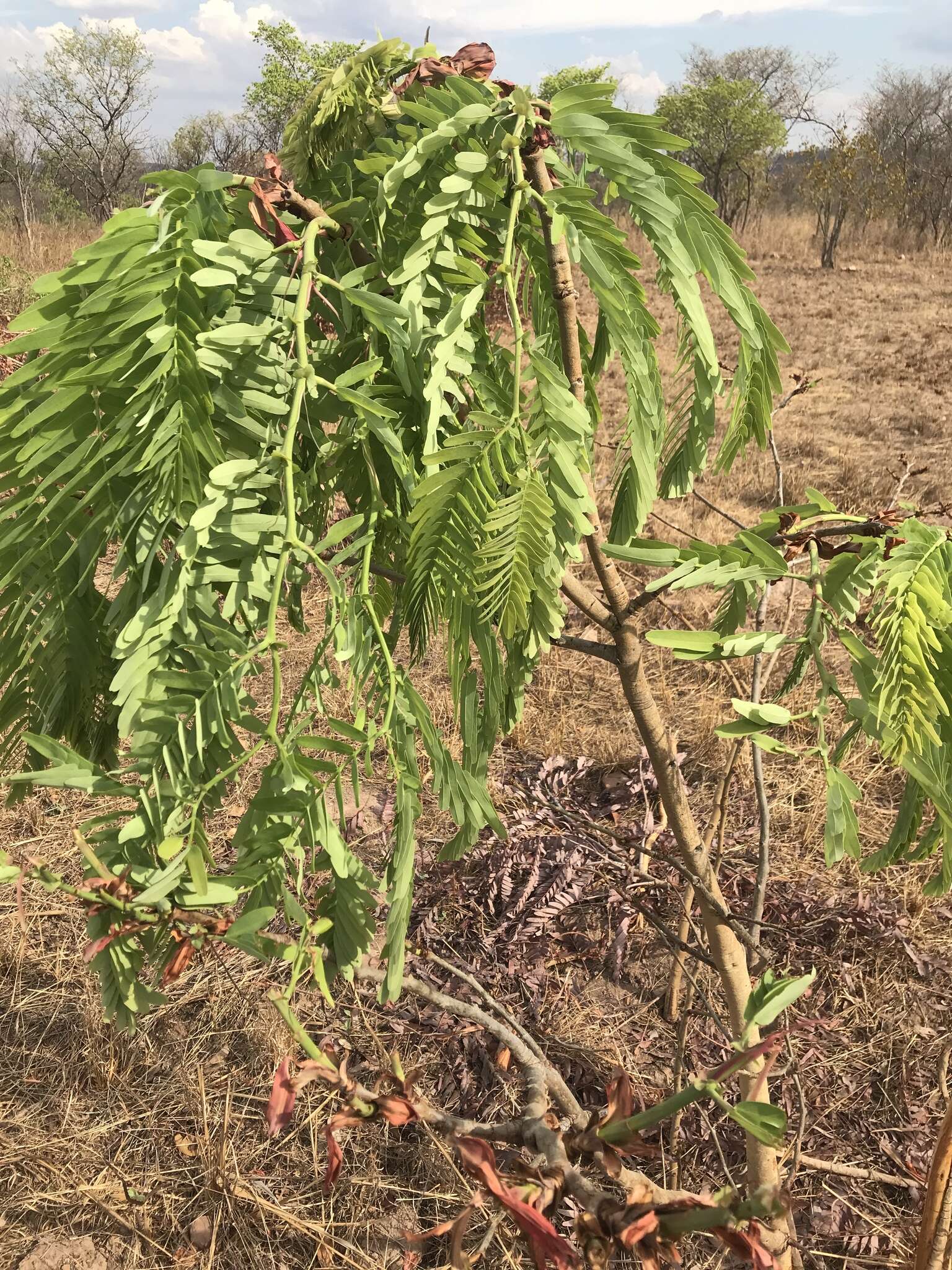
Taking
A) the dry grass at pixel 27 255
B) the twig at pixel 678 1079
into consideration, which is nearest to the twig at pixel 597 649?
the twig at pixel 678 1079

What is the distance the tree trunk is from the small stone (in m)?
1.06

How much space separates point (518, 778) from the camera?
9.34 ft

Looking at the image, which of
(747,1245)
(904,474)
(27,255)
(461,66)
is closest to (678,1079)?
(747,1245)

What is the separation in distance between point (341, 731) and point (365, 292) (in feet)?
0.96

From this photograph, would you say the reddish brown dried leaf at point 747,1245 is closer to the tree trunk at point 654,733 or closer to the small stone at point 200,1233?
the tree trunk at point 654,733

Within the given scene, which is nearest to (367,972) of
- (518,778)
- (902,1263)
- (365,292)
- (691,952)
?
(365,292)

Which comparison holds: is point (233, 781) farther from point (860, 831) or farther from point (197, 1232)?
point (860, 831)

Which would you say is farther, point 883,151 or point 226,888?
point 883,151

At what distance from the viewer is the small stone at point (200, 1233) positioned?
66.3 inches

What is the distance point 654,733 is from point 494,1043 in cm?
→ 130

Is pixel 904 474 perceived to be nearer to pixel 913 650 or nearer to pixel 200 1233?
pixel 913 650

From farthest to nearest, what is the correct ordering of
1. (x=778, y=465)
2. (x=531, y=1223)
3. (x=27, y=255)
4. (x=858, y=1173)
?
(x=27, y=255) < (x=778, y=465) < (x=858, y=1173) < (x=531, y=1223)

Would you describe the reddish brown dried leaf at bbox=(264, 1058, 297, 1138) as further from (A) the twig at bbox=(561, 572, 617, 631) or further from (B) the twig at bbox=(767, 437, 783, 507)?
(B) the twig at bbox=(767, 437, 783, 507)

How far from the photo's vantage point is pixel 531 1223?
395 mm
